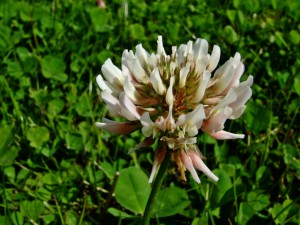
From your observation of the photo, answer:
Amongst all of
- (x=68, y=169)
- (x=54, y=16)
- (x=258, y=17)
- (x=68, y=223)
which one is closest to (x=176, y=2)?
(x=258, y=17)

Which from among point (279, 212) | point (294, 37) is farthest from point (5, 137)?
point (294, 37)

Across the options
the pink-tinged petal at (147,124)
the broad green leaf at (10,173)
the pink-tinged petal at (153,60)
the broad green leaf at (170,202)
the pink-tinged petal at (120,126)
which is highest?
the pink-tinged petal at (153,60)

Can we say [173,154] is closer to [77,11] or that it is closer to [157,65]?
[157,65]

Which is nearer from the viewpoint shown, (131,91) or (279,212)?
(131,91)

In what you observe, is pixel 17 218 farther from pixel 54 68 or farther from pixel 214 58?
pixel 54 68

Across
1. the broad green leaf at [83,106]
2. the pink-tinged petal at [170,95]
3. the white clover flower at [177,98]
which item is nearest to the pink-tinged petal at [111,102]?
the white clover flower at [177,98]

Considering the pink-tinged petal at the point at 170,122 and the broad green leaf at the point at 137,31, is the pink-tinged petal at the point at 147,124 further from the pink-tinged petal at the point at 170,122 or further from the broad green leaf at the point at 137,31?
the broad green leaf at the point at 137,31

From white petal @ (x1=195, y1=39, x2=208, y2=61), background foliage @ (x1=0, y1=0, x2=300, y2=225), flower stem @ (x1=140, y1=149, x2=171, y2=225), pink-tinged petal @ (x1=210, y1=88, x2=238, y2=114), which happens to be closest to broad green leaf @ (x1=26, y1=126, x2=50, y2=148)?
background foliage @ (x1=0, y1=0, x2=300, y2=225)

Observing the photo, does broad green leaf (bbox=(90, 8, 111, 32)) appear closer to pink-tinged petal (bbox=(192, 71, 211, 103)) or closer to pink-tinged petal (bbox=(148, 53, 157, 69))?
pink-tinged petal (bbox=(148, 53, 157, 69))
